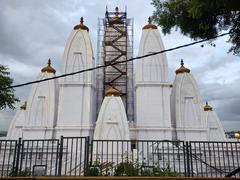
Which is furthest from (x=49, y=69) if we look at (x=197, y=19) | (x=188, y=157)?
(x=197, y=19)

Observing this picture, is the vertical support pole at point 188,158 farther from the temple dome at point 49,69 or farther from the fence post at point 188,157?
the temple dome at point 49,69

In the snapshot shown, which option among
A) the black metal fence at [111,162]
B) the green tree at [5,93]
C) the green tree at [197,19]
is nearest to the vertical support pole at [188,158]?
the black metal fence at [111,162]

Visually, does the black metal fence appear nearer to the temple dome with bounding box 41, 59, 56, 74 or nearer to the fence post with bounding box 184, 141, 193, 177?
the fence post with bounding box 184, 141, 193, 177

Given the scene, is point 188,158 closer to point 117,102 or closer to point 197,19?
point 197,19

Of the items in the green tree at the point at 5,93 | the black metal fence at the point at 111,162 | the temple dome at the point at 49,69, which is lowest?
the black metal fence at the point at 111,162

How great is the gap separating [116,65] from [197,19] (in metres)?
18.7

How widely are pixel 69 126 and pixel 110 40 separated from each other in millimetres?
10712

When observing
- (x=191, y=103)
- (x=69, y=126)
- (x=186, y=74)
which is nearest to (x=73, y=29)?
(x=69, y=126)

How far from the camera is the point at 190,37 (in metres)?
7.36

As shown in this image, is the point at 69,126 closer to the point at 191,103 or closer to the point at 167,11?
the point at 191,103

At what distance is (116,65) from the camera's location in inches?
998

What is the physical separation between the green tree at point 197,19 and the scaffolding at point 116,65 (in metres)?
16.8

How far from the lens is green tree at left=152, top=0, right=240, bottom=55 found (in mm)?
6180

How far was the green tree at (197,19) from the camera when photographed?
20.3 feet
